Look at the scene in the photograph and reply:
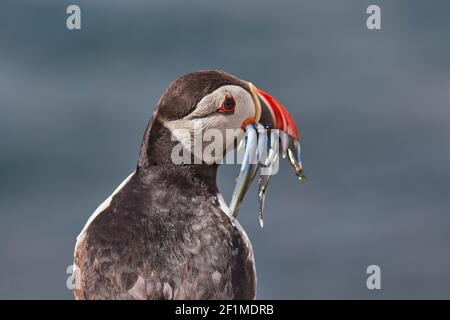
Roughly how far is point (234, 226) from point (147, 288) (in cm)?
91

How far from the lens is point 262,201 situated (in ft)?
31.6

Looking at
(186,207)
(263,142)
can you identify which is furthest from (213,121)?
(186,207)

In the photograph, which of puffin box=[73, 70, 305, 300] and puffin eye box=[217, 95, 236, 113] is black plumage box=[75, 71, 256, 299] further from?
puffin eye box=[217, 95, 236, 113]

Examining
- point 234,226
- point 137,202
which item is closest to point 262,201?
point 234,226

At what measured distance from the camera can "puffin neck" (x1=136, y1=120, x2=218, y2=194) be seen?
9336 millimetres

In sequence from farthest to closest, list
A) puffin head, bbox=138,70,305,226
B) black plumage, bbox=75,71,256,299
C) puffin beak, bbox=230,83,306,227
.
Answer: puffin beak, bbox=230,83,306,227 < puffin head, bbox=138,70,305,226 < black plumage, bbox=75,71,256,299

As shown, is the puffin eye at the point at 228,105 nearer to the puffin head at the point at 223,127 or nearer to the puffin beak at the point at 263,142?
the puffin head at the point at 223,127

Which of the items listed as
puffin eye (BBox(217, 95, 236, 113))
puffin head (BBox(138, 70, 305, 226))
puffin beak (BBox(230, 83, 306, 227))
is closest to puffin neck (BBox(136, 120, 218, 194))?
puffin head (BBox(138, 70, 305, 226))

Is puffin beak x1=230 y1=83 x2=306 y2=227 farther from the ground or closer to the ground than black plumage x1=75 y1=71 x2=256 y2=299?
farther from the ground

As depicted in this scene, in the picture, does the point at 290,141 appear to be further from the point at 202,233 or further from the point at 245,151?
the point at 202,233

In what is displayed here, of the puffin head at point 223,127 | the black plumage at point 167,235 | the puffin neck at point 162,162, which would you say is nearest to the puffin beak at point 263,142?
the puffin head at point 223,127

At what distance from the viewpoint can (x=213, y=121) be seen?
9.32 meters

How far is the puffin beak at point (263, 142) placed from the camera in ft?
31.2
